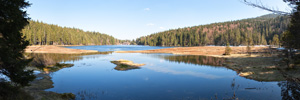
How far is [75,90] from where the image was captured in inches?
712

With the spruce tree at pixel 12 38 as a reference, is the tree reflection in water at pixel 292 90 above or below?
below

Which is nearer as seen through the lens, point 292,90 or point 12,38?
point 12,38

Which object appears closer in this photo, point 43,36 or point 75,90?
point 75,90

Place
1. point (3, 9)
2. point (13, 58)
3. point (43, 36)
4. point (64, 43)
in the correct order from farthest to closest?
point (64, 43)
point (43, 36)
point (13, 58)
point (3, 9)

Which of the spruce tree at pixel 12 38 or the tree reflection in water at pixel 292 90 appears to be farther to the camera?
the tree reflection in water at pixel 292 90

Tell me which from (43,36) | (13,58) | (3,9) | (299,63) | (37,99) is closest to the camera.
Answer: (3,9)

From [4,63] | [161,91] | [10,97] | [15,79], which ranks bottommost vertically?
[161,91]

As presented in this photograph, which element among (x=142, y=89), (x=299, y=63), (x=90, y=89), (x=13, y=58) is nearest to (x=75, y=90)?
(x=90, y=89)

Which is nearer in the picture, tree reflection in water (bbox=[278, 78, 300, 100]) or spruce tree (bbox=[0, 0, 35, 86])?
spruce tree (bbox=[0, 0, 35, 86])

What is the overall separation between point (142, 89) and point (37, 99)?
34.1ft

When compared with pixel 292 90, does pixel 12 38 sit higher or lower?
higher

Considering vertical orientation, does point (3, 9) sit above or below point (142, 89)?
above

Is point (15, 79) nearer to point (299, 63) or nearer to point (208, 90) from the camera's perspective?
point (208, 90)

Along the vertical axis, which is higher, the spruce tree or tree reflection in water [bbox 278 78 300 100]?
the spruce tree
